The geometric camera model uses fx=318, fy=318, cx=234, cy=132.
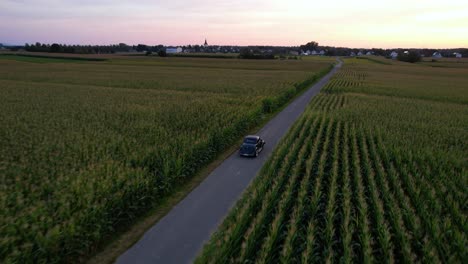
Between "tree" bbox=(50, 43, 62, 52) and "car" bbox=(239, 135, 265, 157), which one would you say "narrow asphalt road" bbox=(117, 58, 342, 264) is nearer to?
"car" bbox=(239, 135, 265, 157)

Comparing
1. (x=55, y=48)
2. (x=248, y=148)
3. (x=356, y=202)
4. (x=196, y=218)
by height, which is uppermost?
(x=55, y=48)

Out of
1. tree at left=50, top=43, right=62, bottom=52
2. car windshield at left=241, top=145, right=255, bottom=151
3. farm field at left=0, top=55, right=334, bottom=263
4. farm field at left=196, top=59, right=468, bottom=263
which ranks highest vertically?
tree at left=50, top=43, right=62, bottom=52

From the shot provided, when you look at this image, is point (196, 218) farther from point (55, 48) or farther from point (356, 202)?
point (55, 48)


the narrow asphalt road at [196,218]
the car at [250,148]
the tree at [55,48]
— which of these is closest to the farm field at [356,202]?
the narrow asphalt road at [196,218]

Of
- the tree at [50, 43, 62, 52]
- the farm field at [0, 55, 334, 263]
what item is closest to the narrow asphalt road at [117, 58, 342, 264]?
the farm field at [0, 55, 334, 263]

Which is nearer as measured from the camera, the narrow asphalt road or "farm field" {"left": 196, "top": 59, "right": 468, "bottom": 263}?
"farm field" {"left": 196, "top": 59, "right": 468, "bottom": 263}

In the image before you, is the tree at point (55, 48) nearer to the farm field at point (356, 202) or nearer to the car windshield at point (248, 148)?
the farm field at point (356, 202)

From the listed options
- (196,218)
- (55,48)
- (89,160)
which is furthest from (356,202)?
(55,48)
